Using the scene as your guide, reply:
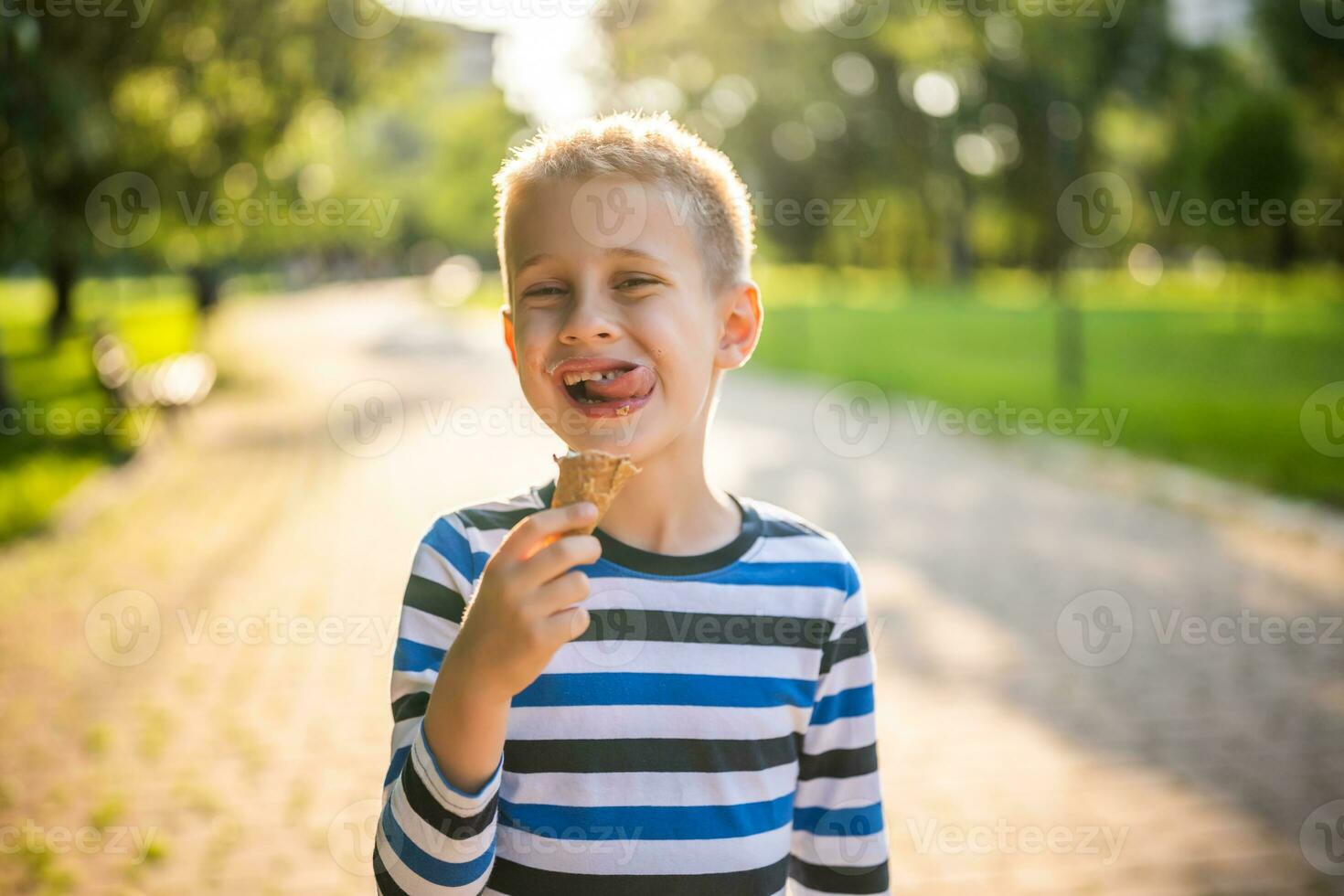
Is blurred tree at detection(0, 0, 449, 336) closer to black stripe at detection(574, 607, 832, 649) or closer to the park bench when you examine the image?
the park bench

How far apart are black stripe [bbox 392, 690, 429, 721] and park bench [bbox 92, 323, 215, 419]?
13.5m

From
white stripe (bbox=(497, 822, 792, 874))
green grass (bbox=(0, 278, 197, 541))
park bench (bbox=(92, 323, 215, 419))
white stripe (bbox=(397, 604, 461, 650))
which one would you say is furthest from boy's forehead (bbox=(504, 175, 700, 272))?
park bench (bbox=(92, 323, 215, 419))

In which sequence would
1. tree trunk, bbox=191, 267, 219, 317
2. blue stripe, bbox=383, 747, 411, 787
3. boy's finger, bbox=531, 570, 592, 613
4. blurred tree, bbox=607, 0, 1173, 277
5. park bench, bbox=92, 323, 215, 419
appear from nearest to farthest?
boy's finger, bbox=531, 570, 592, 613
blue stripe, bbox=383, 747, 411, 787
park bench, bbox=92, 323, 215, 419
blurred tree, bbox=607, 0, 1173, 277
tree trunk, bbox=191, 267, 219, 317

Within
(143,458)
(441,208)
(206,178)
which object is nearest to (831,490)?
(143,458)

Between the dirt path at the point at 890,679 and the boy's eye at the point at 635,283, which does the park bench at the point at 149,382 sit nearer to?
the dirt path at the point at 890,679

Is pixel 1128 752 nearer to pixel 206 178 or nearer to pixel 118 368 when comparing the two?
pixel 118 368

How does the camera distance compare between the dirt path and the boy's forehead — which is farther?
the dirt path

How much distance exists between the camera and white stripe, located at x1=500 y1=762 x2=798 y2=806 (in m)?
1.73

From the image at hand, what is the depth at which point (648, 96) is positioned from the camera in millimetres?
25125

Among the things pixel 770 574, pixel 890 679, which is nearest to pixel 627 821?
pixel 770 574

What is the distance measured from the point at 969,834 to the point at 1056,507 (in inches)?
242

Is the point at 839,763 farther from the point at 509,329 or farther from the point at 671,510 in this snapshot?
the point at 509,329

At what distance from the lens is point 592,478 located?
153 cm

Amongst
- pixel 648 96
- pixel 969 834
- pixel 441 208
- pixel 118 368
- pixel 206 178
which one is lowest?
pixel 969 834
